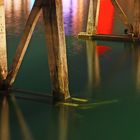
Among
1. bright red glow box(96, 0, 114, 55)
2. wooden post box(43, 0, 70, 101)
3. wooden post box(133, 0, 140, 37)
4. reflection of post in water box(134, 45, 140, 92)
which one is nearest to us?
wooden post box(43, 0, 70, 101)

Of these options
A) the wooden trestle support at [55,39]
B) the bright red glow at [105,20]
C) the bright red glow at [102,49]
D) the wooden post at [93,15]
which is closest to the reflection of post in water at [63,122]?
the wooden trestle support at [55,39]

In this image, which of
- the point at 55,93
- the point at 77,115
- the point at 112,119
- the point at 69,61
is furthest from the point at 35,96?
the point at 69,61

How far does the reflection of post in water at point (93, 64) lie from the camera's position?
16.3ft

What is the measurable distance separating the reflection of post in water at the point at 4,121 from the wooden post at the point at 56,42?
0.53 meters

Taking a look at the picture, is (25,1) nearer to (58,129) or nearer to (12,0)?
(12,0)

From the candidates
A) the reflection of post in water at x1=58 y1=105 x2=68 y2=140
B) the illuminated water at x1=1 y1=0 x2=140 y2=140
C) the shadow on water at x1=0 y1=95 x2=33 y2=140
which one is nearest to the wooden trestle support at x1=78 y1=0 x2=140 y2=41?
the illuminated water at x1=1 y1=0 x2=140 y2=140

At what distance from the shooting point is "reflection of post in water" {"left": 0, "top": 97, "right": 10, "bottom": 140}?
325 cm

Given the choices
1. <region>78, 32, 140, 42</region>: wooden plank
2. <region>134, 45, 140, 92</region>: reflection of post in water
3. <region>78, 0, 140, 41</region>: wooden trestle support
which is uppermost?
<region>78, 0, 140, 41</region>: wooden trestle support

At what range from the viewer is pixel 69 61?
605 centimetres

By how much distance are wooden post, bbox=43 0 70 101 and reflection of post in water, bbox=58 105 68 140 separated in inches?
9.3

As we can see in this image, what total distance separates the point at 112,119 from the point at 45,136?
72 centimetres

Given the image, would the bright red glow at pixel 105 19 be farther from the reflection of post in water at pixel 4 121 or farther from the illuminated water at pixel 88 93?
the reflection of post in water at pixel 4 121

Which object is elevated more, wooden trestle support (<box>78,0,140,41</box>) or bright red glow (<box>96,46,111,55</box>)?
wooden trestle support (<box>78,0,140,41</box>)

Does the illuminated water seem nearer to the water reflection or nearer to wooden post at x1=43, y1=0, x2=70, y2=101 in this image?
the water reflection
